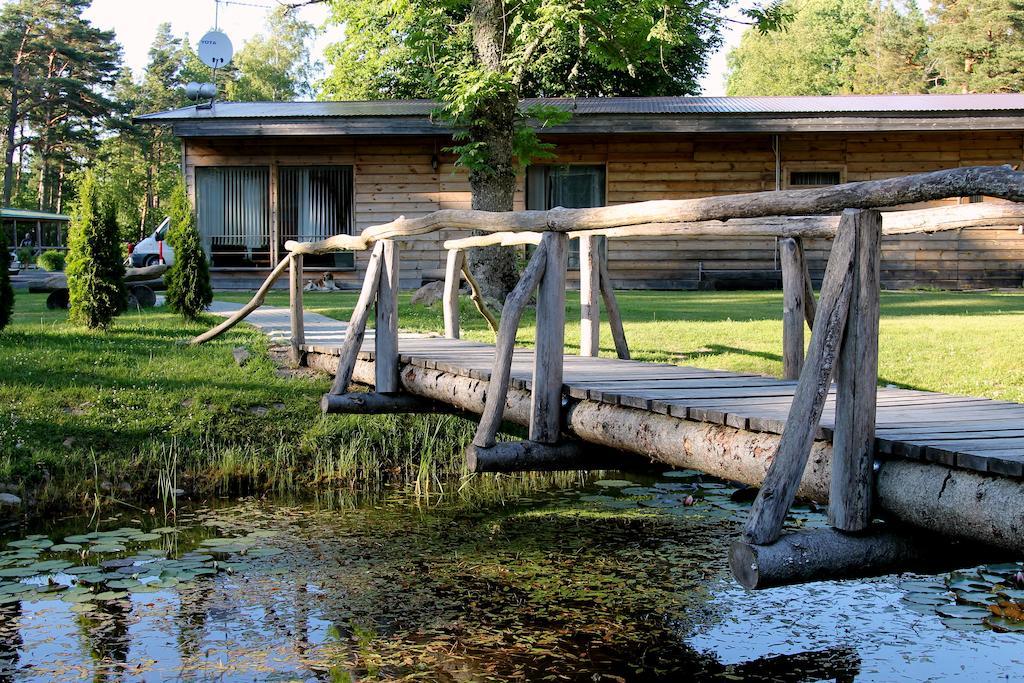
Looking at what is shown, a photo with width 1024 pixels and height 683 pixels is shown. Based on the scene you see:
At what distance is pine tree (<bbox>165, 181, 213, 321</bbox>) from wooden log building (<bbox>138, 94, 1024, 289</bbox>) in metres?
7.09

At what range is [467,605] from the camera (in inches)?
231

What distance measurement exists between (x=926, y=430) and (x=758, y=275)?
16662 millimetres

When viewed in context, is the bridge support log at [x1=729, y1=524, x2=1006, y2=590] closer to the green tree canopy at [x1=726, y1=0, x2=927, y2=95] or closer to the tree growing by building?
the tree growing by building

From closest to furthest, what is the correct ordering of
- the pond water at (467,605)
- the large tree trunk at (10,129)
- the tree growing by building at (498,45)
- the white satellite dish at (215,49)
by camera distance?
the pond water at (467,605) < the tree growing by building at (498,45) < the white satellite dish at (215,49) < the large tree trunk at (10,129)

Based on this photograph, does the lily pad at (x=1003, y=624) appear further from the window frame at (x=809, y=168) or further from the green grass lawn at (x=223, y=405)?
the window frame at (x=809, y=168)

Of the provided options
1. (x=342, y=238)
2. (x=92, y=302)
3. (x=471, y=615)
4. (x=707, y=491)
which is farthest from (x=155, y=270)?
(x=471, y=615)

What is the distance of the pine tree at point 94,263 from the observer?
471 inches

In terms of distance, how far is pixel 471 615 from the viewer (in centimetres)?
571

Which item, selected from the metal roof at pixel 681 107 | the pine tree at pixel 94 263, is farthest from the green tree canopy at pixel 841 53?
the pine tree at pixel 94 263

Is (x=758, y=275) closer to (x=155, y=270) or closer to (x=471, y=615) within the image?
(x=155, y=270)

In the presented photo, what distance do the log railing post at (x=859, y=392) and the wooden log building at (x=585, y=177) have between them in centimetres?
1636

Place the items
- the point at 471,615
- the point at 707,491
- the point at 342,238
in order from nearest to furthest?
1. the point at 471,615
2. the point at 707,491
3. the point at 342,238

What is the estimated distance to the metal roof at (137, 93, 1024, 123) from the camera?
19.6m

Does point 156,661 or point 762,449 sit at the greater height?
point 762,449
